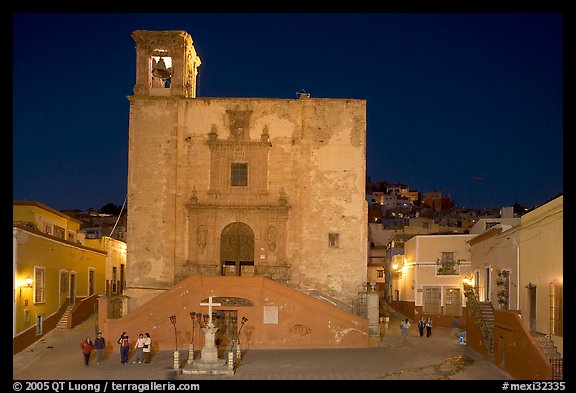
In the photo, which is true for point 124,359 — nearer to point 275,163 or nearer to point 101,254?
point 275,163

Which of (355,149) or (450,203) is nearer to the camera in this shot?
(355,149)

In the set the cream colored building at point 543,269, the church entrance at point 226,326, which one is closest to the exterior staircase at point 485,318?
the cream colored building at point 543,269

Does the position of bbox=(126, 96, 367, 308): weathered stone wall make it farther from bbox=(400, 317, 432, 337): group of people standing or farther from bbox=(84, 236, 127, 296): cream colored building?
bbox=(84, 236, 127, 296): cream colored building

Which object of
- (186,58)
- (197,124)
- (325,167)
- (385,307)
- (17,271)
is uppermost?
(186,58)

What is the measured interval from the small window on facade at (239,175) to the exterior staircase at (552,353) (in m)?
16.5

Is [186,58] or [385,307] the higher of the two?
[186,58]

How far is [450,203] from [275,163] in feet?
302

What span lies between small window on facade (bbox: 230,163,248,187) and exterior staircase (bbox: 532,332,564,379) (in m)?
16.5

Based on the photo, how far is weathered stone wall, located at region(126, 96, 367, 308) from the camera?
109 ft

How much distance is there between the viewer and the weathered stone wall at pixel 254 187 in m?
33.4

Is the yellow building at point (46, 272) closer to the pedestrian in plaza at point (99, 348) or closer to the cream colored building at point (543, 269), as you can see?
the pedestrian in plaza at point (99, 348)

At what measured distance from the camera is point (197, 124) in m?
34.0
